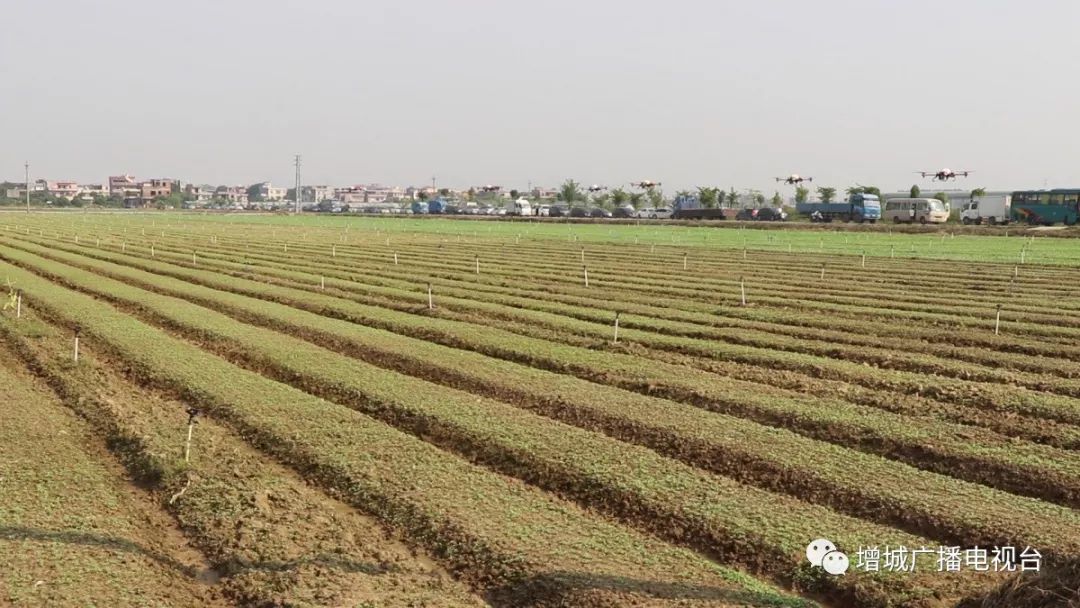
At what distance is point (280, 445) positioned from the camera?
1245 cm

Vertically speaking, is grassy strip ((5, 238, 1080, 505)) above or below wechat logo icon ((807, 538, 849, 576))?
above

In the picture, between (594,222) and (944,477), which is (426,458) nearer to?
(944,477)

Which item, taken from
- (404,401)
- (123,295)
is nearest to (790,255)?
(123,295)

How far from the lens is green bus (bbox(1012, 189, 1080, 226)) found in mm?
74125

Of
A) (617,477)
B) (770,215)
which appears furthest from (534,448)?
(770,215)

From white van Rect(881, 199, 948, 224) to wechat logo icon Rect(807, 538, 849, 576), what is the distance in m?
79.8

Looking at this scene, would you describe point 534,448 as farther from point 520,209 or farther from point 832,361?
point 520,209

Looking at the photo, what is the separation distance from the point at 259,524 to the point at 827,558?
597 cm

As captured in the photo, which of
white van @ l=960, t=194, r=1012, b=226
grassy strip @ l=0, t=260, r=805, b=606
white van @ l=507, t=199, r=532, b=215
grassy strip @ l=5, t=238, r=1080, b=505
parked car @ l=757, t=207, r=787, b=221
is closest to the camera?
grassy strip @ l=0, t=260, r=805, b=606

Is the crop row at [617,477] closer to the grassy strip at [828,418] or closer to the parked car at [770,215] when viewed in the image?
the grassy strip at [828,418]

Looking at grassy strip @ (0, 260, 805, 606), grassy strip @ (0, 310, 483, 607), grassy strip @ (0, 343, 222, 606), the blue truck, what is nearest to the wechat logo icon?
grassy strip @ (0, 260, 805, 606)

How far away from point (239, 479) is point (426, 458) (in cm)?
239

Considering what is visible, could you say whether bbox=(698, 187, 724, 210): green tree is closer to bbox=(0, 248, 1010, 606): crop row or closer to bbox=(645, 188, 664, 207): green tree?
bbox=(645, 188, 664, 207): green tree

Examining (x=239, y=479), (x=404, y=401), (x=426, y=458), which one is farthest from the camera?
(x=404, y=401)
